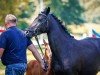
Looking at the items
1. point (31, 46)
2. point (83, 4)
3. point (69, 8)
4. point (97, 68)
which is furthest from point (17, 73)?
point (83, 4)

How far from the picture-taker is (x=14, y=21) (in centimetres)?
1020

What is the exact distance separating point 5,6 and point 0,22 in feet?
3.41

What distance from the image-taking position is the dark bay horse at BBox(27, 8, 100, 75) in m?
11.8

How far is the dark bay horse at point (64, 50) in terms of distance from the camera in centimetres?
1182

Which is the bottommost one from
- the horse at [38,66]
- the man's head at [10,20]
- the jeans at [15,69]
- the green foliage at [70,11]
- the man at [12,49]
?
the green foliage at [70,11]

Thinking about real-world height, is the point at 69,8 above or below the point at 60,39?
below

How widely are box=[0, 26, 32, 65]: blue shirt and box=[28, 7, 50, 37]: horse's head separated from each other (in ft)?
4.16

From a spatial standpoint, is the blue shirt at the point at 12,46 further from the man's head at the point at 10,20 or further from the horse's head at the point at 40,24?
the horse's head at the point at 40,24

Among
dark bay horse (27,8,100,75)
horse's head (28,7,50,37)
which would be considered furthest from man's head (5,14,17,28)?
horse's head (28,7,50,37)

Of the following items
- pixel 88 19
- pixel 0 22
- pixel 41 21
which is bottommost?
pixel 88 19

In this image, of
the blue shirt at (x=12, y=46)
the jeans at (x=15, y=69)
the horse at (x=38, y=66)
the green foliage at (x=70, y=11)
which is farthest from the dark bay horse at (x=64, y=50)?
the green foliage at (x=70, y=11)

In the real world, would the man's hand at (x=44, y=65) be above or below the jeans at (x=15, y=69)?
below

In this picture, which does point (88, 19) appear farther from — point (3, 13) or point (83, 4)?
point (3, 13)

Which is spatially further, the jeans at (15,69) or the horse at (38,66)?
the horse at (38,66)
